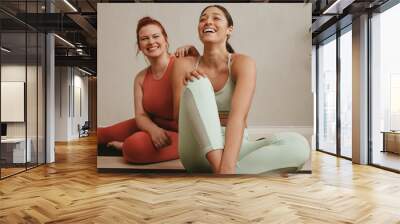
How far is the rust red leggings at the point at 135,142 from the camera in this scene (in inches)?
260

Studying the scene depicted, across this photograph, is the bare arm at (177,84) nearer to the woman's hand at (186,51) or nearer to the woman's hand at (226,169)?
the woman's hand at (186,51)

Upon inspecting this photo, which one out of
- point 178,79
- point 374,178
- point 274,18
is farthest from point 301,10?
point 374,178

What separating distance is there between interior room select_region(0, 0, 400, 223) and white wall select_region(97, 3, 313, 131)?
0.7 inches

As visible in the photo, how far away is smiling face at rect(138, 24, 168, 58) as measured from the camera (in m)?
6.72

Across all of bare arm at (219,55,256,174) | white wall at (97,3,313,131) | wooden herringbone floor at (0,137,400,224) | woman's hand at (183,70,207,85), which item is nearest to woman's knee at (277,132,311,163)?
white wall at (97,3,313,131)

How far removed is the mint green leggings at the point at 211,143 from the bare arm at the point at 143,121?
1.06 ft

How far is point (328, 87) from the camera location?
10656 millimetres

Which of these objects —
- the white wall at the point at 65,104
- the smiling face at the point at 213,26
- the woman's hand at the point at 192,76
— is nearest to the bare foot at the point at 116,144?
the woman's hand at the point at 192,76

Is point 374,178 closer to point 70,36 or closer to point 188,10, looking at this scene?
point 188,10

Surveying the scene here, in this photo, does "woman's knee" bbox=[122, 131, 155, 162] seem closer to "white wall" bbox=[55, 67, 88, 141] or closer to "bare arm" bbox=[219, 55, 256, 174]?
"bare arm" bbox=[219, 55, 256, 174]

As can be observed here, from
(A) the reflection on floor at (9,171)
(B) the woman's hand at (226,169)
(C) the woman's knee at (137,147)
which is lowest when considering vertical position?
(A) the reflection on floor at (9,171)

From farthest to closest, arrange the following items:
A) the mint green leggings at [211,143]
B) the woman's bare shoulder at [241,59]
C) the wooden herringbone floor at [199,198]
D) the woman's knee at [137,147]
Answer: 1. the woman's knee at [137,147]
2. the woman's bare shoulder at [241,59]
3. the mint green leggings at [211,143]
4. the wooden herringbone floor at [199,198]

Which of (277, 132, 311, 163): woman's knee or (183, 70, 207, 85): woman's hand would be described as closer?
(183, 70, 207, 85): woman's hand

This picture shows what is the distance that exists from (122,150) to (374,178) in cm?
427
